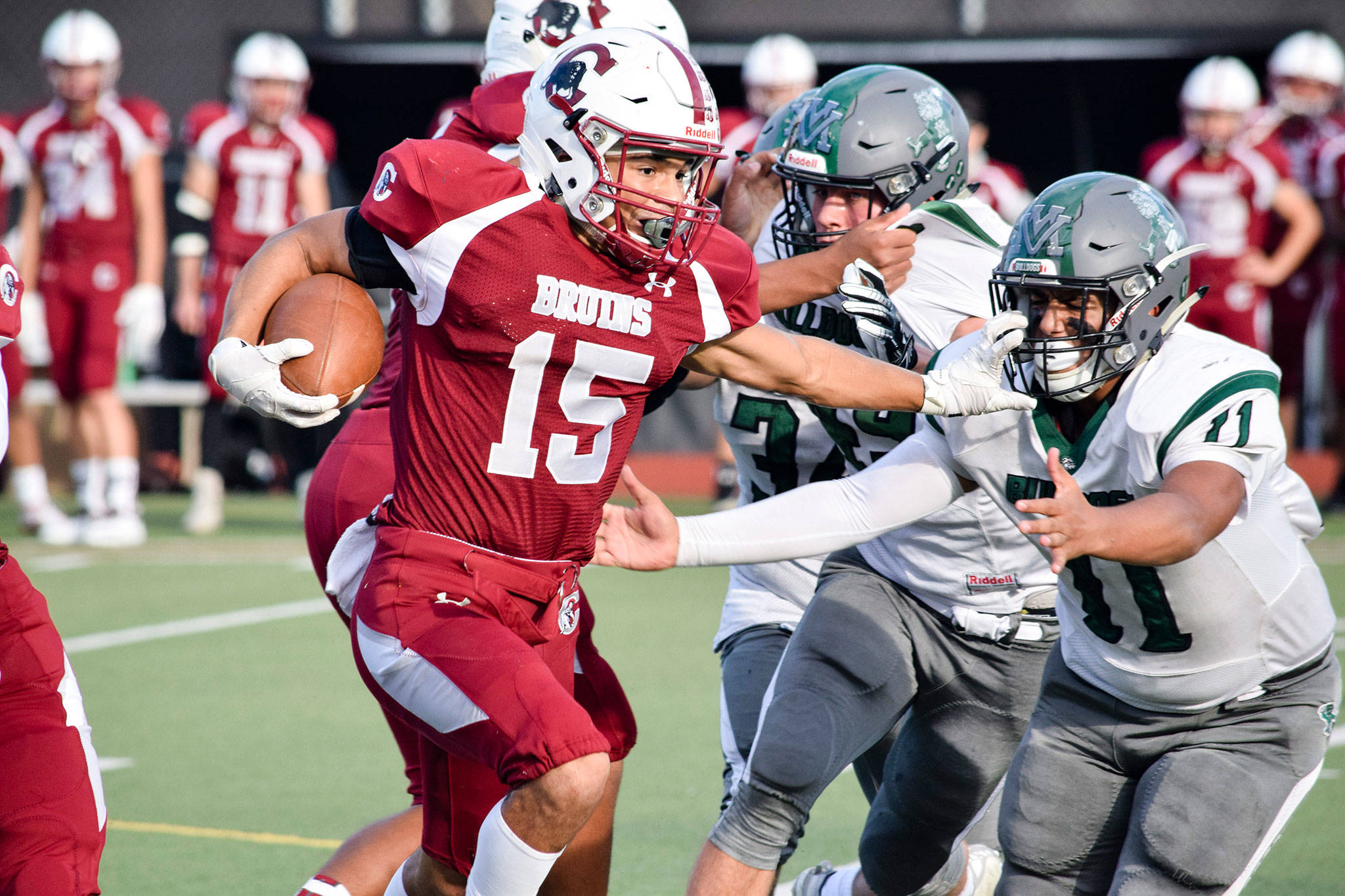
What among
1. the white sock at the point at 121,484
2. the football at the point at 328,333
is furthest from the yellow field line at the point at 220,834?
the white sock at the point at 121,484

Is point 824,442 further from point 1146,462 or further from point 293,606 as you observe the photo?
point 293,606

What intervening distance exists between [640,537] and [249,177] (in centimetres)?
664

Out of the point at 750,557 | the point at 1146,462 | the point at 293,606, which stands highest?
the point at 1146,462

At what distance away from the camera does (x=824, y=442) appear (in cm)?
374

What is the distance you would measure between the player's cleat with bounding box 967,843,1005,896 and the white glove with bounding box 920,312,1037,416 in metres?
1.24

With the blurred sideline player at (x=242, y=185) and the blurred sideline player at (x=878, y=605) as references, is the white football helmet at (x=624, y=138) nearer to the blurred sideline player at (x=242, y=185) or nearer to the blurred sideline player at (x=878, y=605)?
the blurred sideline player at (x=878, y=605)

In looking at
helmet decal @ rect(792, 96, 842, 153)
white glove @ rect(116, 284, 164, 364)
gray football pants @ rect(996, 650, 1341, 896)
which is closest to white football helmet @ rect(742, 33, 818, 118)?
white glove @ rect(116, 284, 164, 364)

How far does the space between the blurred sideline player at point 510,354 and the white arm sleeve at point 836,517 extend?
0.27 meters

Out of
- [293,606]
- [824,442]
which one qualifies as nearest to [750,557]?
[824,442]

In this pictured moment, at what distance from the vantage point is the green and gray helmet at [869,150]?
3.64 meters

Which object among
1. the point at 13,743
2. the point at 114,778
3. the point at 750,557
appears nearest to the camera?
the point at 13,743

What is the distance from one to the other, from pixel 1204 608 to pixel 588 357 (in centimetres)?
115

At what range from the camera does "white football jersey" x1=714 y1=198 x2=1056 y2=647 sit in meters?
3.43

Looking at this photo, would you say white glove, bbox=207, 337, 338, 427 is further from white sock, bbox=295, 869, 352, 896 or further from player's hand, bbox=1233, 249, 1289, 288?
player's hand, bbox=1233, 249, 1289, 288
